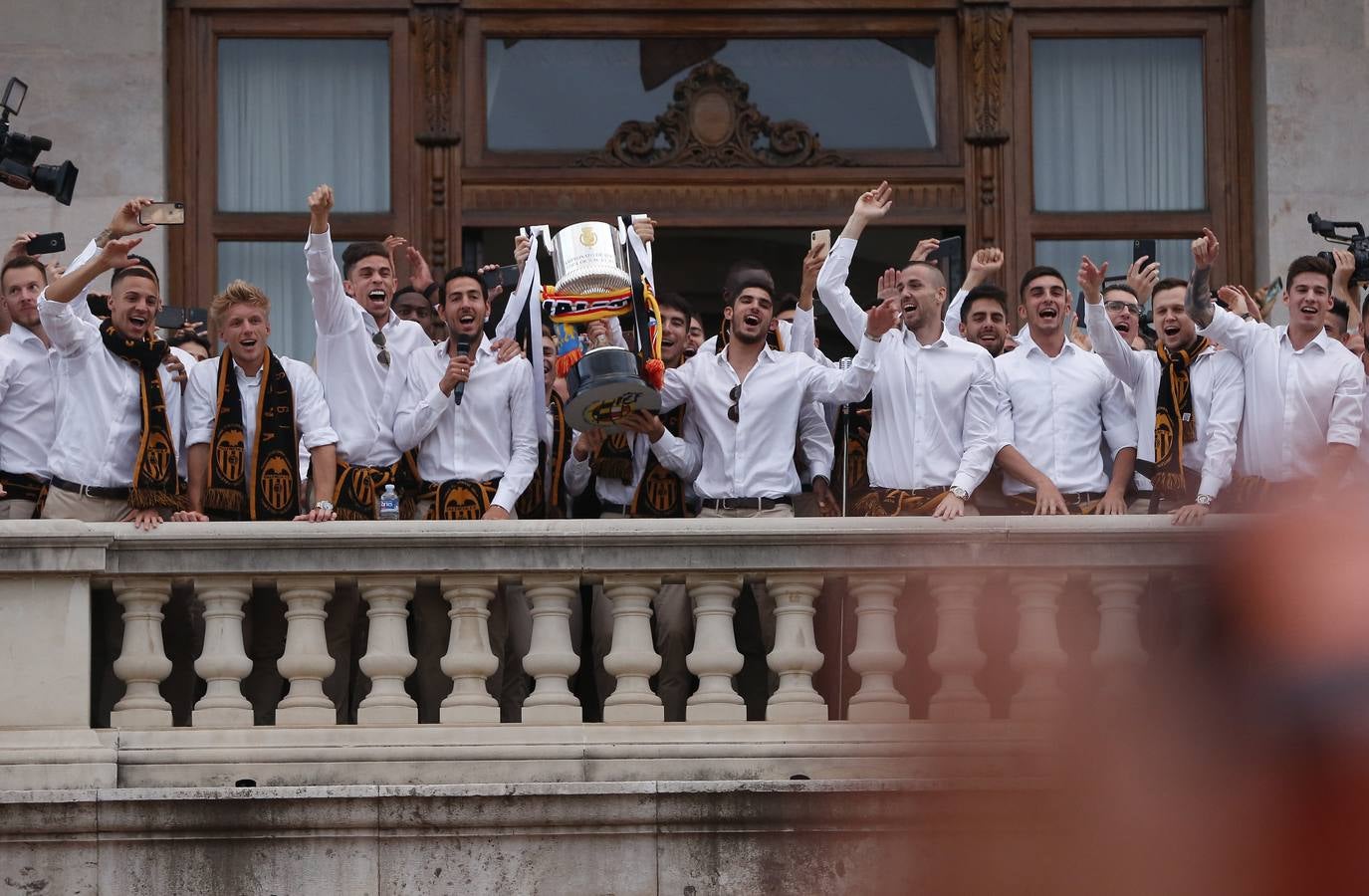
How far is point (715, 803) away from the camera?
768 centimetres

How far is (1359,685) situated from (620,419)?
669cm

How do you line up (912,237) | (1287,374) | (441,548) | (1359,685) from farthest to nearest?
(912,237)
(1287,374)
(441,548)
(1359,685)

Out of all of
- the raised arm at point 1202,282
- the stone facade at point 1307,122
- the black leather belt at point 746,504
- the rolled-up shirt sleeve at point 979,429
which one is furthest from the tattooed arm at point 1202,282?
the stone facade at point 1307,122

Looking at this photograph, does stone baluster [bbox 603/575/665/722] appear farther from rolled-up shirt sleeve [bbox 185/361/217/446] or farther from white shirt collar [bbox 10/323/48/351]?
white shirt collar [bbox 10/323/48/351]

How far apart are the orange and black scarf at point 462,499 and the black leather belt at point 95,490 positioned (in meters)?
Result: 1.31

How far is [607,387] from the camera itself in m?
8.73

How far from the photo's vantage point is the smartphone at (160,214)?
27.3 ft

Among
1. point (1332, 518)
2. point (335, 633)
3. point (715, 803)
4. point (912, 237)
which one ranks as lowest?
point (715, 803)

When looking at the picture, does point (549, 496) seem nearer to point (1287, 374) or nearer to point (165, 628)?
point (165, 628)

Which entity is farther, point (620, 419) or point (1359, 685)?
point (620, 419)

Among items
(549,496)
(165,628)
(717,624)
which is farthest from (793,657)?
(165,628)

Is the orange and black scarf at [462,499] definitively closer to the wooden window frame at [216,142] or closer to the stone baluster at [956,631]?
the stone baluster at [956,631]

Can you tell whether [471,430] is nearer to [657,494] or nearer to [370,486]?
[370,486]

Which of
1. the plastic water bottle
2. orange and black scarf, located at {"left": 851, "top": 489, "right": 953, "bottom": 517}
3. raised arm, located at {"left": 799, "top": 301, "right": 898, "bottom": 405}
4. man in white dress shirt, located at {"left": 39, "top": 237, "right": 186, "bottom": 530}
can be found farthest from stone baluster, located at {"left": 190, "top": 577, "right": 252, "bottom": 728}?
orange and black scarf, located at {"left": 851, "top": 489, "right": 953, "bottom": 517}
